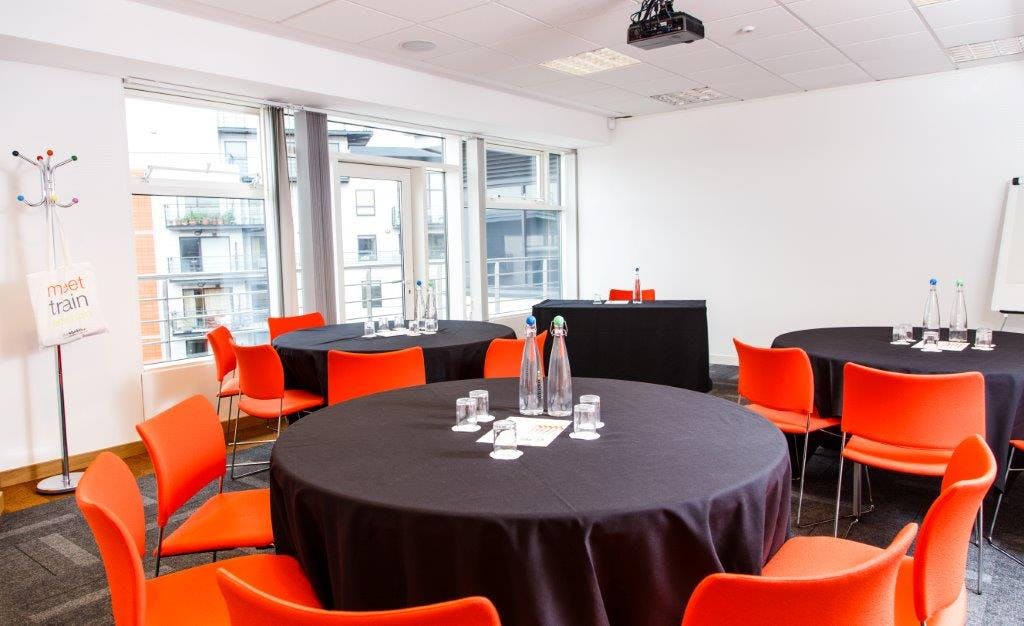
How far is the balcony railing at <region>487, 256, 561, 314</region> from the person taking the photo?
8688mm

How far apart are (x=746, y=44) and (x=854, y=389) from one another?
359cm

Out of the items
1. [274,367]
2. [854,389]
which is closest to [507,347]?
[274,367]

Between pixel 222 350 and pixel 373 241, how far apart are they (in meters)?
2.56

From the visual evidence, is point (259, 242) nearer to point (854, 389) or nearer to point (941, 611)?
point (854, 389)

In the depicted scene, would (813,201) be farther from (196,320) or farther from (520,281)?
(196,320)

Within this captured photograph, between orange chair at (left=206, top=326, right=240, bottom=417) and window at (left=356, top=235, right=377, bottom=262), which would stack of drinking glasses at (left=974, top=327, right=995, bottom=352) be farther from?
window at (left=356, top=235, right=377, bottom=262)

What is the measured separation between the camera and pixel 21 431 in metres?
4.47

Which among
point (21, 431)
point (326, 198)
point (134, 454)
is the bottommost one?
point (134, 454)

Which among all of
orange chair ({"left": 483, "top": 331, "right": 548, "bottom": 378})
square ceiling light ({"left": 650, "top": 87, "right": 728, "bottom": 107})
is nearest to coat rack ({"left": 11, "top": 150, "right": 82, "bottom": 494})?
orange chair ({"left": 483, "top": 331, "right": 548, "bottom": 378})

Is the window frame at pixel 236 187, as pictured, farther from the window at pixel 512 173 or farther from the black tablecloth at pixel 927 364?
the black tablecloth at pixel 927 364

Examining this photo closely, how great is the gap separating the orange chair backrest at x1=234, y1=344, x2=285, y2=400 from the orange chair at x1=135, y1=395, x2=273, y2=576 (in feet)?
5.00

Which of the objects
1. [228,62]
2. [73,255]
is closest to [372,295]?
[228,62]

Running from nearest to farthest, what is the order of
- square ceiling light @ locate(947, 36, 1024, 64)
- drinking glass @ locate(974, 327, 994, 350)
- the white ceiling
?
drinking glass @ locate(974, 327, 994, 350) < the white ceiling < square ceiling light @ locate(947, 36, 1024, 64)

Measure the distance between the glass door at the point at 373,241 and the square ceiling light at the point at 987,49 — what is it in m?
5.17
